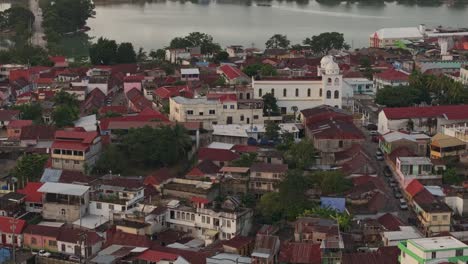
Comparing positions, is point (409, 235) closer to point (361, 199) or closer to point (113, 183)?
point (361, 199)

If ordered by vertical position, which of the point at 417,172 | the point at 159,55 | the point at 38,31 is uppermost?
the point at 38,31

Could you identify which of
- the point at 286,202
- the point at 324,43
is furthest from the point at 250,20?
the point at 286,202

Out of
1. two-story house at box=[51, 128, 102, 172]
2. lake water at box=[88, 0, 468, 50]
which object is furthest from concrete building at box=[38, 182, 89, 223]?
lake water at box=[88, 0, 468, 50]

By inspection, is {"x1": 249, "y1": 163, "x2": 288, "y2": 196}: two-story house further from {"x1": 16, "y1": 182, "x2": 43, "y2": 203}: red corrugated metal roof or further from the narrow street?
the narrow street

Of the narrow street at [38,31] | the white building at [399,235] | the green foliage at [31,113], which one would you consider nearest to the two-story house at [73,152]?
the green foliage at [31,113]

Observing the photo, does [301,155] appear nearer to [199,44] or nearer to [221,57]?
[221,57]

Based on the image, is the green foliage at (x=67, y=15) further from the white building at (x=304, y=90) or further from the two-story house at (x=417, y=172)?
the two-story house at (x=417, y=172)
